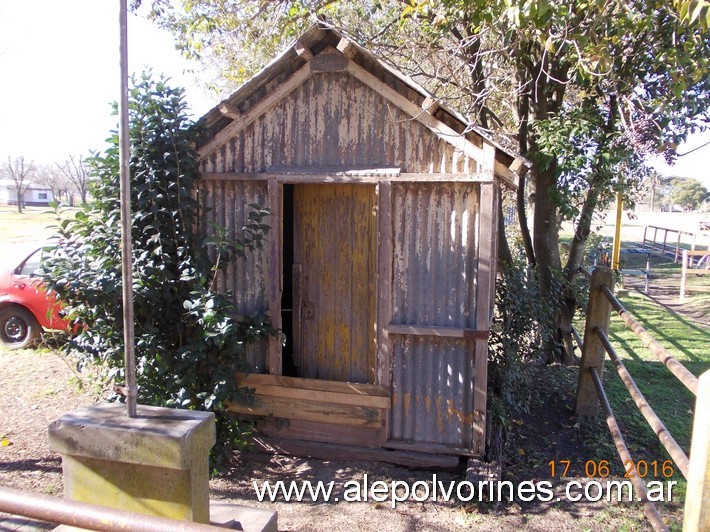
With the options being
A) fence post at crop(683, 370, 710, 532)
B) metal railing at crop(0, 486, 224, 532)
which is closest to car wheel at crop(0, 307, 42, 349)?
metal railing at crop(0, 486, 224, 532)

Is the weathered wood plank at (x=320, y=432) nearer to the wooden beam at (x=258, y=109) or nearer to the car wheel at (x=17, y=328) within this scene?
the wooden beam at (x=258, y=109)

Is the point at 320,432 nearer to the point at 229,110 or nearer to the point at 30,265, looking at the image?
the point at 229,110

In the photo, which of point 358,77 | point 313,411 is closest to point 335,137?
point 358,77

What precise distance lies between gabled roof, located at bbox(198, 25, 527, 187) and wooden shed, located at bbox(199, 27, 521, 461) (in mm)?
13

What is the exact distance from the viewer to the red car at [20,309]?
9531 millimetres

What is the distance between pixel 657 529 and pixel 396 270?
2.79m

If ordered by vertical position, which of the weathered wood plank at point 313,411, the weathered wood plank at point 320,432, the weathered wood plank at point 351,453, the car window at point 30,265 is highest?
the car window at point 30,265

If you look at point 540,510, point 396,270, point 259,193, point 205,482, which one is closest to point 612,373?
point 540,510

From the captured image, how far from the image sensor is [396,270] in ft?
17.4

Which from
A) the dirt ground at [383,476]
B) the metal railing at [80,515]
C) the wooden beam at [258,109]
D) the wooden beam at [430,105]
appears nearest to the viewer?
the metal railing at [80,515]

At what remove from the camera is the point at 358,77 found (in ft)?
17.2

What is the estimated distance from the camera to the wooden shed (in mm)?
5082

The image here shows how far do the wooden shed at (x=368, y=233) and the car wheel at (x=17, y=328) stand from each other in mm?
5700

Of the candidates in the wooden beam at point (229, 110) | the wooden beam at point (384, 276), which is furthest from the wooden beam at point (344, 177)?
the wooden beam at point (229, 110)
